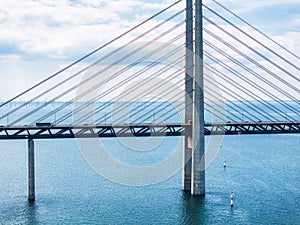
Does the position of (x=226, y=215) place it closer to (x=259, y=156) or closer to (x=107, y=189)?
(x=107, y=189)

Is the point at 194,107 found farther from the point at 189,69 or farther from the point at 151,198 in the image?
the point at 151,198

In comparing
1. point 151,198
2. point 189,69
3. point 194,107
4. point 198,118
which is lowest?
point 151,198

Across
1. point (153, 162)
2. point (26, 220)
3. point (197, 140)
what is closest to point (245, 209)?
point (197, 140)

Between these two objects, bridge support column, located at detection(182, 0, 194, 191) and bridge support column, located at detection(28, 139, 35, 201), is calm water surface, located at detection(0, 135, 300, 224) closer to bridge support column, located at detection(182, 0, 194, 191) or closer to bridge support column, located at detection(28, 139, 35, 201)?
bridge support column, located at detection(28, 139, 35, 201)

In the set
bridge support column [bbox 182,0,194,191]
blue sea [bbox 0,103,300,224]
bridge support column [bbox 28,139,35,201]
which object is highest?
bridge support column [bbox 182,0,194,191]

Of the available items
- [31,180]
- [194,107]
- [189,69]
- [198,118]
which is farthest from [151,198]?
[189,69]

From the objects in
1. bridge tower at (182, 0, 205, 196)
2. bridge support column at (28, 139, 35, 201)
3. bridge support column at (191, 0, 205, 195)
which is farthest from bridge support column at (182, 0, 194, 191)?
bridge support column at (28, 139, 35, 201)

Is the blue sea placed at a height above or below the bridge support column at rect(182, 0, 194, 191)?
below
